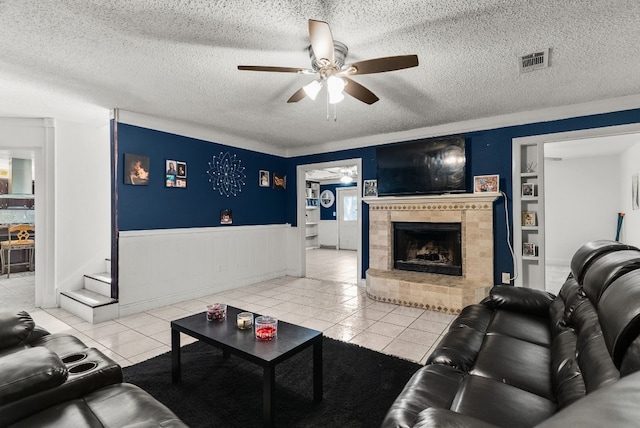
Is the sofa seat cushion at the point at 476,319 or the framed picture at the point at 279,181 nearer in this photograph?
the sofa seat cushion at the point at 476,319

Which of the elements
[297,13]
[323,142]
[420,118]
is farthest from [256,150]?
[297,13]

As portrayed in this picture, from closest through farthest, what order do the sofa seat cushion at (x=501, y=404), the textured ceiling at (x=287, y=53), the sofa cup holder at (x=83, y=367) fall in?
the sofa seat cushion at (x=501, y=404)
the sofa cup holder at (x=83, y=367)
the textured ceiling at (x=287, y=53)

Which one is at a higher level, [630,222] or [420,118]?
[420,118]

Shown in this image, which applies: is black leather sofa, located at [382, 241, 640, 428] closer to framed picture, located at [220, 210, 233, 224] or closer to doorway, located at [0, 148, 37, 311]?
framed picture, located at [220, 210, 233, 224]

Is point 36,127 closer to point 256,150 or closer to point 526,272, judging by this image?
point 256,150

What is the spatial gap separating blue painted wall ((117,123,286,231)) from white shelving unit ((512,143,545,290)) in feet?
12.8

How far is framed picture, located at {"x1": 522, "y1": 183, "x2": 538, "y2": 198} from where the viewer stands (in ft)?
12.7

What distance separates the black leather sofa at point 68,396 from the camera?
3.49 ft

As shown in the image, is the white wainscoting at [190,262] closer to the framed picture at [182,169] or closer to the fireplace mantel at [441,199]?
the framed picture at [182,169]

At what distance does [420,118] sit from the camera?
4.11 meters

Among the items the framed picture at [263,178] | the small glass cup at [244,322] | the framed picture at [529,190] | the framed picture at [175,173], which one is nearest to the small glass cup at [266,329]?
the small glass cup at [244,322]

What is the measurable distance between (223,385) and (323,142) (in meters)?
4.18

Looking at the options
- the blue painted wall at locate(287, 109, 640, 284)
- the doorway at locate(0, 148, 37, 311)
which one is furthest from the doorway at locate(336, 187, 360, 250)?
the doorway at locate(0, 148, 37, 311)

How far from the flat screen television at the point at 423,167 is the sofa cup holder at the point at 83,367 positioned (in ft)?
13.4
